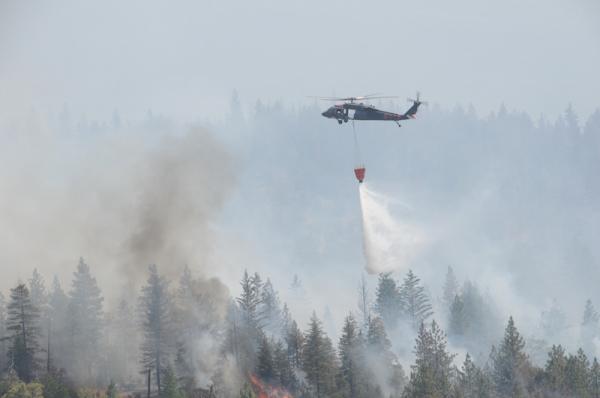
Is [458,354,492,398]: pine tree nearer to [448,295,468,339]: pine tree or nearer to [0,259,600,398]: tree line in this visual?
[0,259,600,398]: tree line

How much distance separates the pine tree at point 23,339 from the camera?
282 ft

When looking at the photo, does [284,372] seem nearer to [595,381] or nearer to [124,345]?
[124,345]

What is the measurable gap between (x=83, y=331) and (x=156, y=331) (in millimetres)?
8275

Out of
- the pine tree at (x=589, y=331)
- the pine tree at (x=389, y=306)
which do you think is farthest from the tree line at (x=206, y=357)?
the pine tree at (x=589, y=331)

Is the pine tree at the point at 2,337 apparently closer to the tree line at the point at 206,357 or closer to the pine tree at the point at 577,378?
the tree line at the point at 206,357

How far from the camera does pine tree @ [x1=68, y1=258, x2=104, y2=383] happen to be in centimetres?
9188

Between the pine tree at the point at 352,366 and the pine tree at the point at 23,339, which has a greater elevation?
the pine tree at the point at 23,339

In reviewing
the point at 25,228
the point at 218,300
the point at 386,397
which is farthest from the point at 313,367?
the point at 25,228

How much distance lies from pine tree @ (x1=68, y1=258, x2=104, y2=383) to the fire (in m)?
17.3

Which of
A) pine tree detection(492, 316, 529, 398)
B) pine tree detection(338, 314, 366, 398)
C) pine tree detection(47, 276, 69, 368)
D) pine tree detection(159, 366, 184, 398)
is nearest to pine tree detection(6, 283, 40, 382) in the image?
pine tree detection(47, 276, 69, 368)

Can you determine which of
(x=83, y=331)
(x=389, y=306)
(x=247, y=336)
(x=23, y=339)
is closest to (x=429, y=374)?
(x=247, y=336)

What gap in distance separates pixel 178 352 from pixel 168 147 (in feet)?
253

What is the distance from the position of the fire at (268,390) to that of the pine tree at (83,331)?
17344 millimetres

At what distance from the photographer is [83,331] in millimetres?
92000
